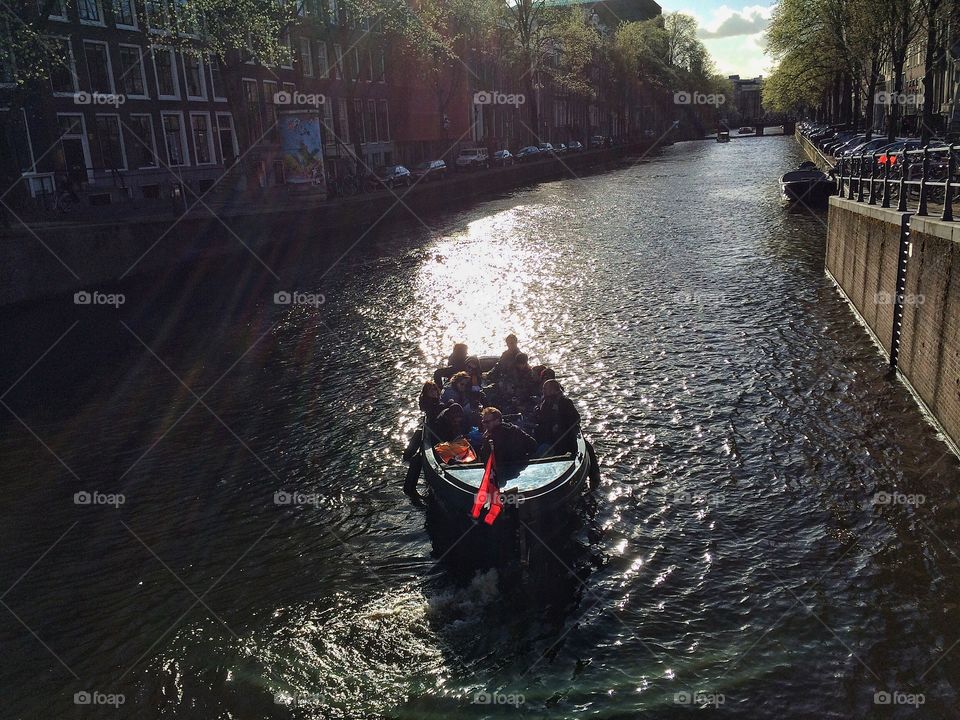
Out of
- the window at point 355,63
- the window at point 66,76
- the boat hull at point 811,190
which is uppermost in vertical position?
the window at point 355,63

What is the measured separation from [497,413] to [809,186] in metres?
40.1

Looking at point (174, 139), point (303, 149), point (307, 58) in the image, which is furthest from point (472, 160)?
point (303, 149)

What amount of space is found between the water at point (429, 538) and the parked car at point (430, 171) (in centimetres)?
3660

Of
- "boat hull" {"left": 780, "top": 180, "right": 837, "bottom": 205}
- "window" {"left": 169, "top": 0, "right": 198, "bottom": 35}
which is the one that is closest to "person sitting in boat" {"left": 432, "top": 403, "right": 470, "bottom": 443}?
"window" {"left": 169, "top": 0, "right": 198, "bottom": 35}

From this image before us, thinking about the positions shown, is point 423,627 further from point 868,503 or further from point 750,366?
point 750,366

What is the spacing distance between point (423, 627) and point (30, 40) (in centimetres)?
2938

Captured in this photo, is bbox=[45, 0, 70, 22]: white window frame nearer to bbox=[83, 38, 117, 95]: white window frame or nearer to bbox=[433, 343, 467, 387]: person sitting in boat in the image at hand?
bbox=[83, 38, 117, 95]: white window frame

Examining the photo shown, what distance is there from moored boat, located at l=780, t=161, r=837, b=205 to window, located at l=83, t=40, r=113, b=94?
41.1m

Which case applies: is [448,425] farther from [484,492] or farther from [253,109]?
[253,109]

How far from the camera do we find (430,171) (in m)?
63.0

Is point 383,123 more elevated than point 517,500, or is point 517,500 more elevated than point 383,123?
point 383,123

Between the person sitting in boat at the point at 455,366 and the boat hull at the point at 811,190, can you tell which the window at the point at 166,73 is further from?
the person sitting in boat at the point at 455,366

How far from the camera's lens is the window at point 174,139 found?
1991 inches

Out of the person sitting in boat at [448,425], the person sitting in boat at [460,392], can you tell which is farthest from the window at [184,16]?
the person sitting in boat at [448,425]
